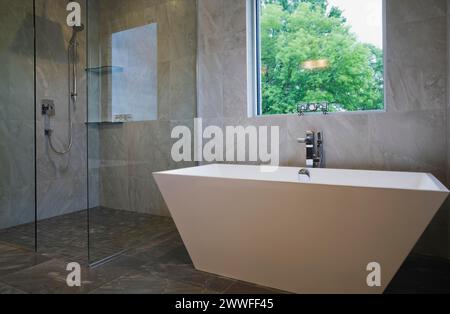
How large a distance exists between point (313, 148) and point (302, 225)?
994 mm

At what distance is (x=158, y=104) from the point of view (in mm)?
2738

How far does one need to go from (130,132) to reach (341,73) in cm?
181

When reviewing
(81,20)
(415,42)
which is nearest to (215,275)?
(415,42)

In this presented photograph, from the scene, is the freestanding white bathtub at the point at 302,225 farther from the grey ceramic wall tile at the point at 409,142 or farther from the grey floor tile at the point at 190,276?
the grey ceramic wall tile at the point at 409,142

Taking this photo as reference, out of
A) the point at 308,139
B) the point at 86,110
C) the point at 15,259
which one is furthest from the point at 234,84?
the point at 15,259

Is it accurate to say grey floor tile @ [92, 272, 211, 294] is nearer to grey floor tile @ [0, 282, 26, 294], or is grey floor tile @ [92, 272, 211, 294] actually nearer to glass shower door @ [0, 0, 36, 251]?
grey floor tile @ [0, 282, 26, 294]

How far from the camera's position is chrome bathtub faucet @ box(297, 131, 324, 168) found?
2.30 meters

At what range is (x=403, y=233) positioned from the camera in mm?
1284

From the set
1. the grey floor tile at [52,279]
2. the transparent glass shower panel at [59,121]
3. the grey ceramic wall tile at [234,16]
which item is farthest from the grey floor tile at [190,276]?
the grey ceramic wall tile at [234,16]

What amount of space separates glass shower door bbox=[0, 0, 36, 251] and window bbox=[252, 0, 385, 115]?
2.09 m

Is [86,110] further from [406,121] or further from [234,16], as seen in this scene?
[406,121]

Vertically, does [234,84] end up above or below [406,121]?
above

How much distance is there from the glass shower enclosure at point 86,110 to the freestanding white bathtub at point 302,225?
0.83m
